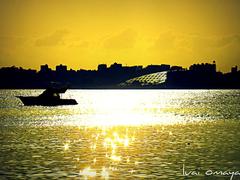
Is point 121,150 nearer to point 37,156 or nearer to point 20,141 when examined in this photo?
point 37,156

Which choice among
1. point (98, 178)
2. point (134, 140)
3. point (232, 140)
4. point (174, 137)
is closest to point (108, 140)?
point (134, 140)

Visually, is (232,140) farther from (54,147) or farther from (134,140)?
(54,147)

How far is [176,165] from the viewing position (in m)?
58.5

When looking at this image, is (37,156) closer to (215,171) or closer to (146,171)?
(146,171)

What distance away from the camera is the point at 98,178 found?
51344mm

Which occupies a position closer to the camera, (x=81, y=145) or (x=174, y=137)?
(x=81, y=145)

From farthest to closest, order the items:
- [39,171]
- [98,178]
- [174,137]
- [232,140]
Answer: [174,137], [232,140], [39,171], [98,178]

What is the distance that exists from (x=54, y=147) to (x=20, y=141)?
10930 millimetres

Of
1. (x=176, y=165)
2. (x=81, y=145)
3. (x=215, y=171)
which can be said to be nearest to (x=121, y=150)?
(x=81, y=145)

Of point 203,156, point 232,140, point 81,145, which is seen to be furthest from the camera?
point 232,140

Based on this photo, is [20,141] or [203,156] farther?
[20,141]

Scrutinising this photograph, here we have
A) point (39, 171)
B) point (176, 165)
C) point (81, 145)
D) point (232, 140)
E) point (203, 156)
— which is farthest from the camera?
point (232, 140)

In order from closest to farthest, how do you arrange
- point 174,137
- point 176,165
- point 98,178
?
point 98,178 < point 176,165 < point 174,137

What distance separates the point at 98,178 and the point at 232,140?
36.8 m
